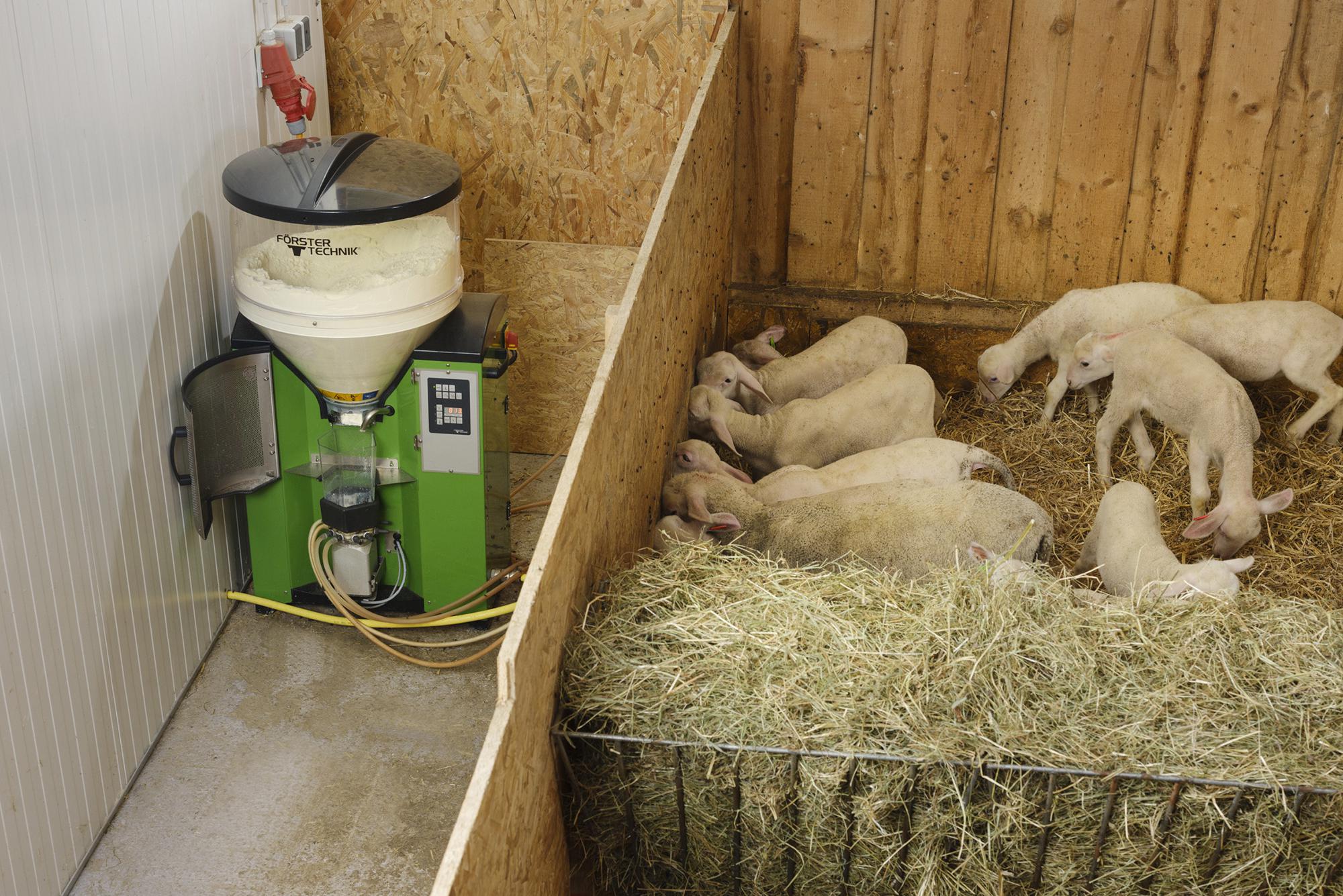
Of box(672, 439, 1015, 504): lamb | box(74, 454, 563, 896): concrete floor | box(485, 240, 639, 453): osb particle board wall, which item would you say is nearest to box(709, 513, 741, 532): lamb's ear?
box(672, 439, 1015, 504): lamb

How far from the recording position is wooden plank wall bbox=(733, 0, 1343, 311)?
15.8ft

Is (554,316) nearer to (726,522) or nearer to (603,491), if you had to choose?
(726,522)

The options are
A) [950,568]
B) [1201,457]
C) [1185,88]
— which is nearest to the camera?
[950,568]

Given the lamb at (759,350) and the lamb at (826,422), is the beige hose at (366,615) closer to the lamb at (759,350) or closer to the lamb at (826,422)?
the lamb at (826,422)

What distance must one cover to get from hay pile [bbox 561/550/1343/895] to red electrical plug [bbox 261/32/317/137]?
7.92 ft

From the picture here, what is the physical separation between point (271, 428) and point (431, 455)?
53 centimetres

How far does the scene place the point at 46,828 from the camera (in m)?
3.41

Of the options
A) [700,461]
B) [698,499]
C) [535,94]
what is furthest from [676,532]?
[535,94]

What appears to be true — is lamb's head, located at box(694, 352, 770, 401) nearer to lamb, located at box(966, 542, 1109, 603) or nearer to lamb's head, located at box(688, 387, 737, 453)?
lamb's head, located at box(688, 387, 737, 453)

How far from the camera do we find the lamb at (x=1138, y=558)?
3.31 m

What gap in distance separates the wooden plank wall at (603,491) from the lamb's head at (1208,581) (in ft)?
4.64

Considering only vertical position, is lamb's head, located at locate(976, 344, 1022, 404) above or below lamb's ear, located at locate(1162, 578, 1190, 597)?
below

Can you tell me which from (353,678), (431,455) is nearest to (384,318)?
(431,455)

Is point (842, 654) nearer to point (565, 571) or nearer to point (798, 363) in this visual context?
point (565, 571)
